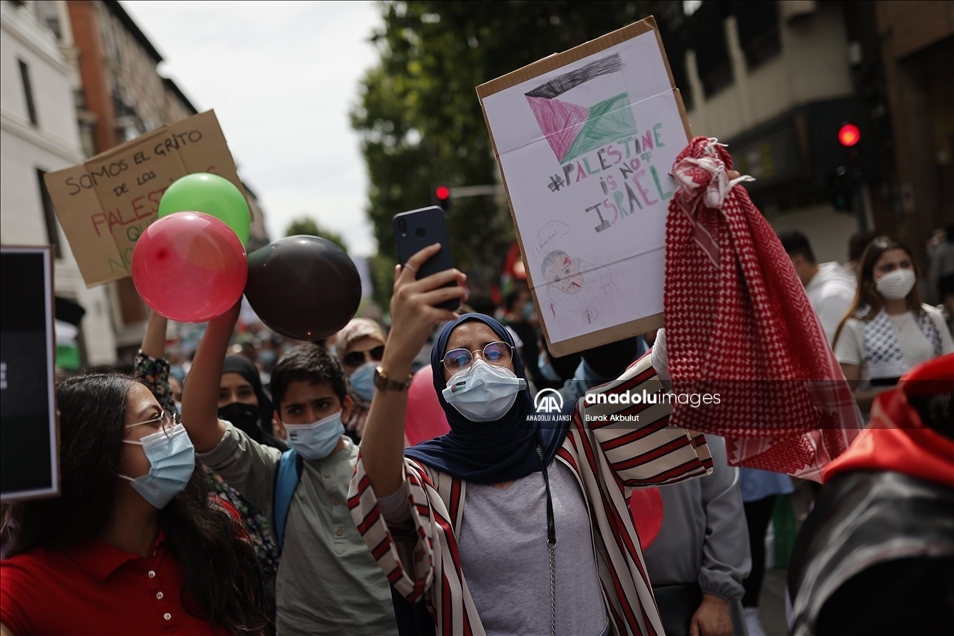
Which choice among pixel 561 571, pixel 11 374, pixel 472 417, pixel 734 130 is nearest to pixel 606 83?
pixel 472 417

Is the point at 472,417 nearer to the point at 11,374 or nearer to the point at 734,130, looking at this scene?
the point at 11,374

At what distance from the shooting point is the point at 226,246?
87.8 inches

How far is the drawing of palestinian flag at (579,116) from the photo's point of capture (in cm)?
215

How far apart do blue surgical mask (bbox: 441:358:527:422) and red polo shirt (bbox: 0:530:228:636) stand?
3.19 ft

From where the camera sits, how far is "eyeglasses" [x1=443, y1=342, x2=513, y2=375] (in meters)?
2.28

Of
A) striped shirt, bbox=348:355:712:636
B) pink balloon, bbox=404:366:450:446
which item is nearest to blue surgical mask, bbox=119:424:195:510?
striped shirt, bbox=348:355:712:636

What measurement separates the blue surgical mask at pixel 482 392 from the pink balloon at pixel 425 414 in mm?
1272

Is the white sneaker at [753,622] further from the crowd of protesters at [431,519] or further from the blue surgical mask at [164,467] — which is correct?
the blue surgical mask at [164,467]

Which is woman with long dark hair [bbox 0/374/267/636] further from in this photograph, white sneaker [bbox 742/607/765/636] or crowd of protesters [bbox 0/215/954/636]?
white sneaker [bbox 742/607/765/636]

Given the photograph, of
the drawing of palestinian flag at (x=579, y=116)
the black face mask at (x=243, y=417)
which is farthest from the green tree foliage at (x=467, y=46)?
the drawing of palestinian flag at (x=579, y=116)

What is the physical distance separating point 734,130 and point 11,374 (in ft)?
45.9

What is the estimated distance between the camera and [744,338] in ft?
6.20

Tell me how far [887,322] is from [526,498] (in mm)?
3036

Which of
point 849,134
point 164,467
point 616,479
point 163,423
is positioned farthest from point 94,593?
point 849,134
